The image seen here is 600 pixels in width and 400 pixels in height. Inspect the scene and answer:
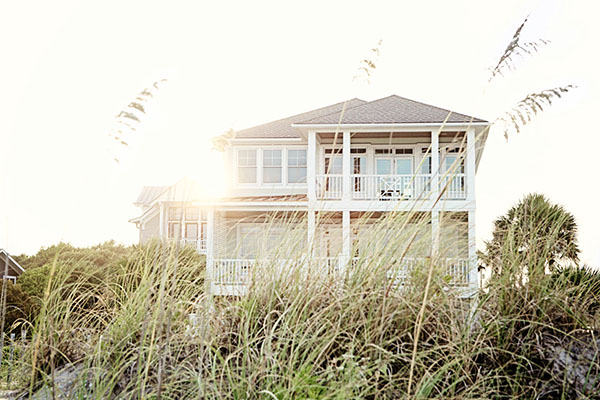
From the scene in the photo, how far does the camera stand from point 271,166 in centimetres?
2153

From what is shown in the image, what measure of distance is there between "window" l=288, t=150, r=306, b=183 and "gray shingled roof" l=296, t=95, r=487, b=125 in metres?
2.31

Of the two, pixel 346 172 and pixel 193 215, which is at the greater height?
pixel 346 172

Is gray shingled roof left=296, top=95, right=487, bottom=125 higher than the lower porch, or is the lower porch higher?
gray shingled roof left=296, top=95, right=487, bottom=125

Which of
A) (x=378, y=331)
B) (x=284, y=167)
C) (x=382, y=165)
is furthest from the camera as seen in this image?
Answer: (x=284, y=167)

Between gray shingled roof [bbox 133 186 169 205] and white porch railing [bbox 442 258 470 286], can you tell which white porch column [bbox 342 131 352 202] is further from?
gray shingled roof [bbox 133 186 169 205]

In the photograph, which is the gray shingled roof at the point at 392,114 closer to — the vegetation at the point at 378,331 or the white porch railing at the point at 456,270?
the white porch railing at the point at 456,270

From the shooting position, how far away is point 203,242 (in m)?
28.0

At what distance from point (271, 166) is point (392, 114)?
15.2 ft

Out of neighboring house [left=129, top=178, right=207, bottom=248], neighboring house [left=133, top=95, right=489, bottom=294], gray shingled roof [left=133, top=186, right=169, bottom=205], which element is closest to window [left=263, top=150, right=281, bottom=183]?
neighboring house [left=133, top=95, right=489, bottom=294]

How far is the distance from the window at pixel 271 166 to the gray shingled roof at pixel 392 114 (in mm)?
2584

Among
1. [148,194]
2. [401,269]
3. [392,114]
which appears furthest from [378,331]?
[148,194]

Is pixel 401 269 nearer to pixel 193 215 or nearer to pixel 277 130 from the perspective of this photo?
pixel 277 130

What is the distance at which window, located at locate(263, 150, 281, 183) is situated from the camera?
846 inches

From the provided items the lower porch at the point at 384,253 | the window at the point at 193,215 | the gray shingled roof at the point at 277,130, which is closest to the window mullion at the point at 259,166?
the gray shingled roof at the point at 277,130
